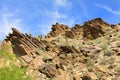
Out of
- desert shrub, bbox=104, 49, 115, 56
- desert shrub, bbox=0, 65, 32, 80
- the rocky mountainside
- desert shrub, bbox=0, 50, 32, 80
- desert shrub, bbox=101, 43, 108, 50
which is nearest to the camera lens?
desert shrub, bbox=0, 65, 32, 80

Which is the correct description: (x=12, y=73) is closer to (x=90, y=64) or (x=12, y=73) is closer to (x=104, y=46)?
(x=90, y=64)

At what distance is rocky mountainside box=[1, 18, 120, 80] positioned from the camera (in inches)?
1149

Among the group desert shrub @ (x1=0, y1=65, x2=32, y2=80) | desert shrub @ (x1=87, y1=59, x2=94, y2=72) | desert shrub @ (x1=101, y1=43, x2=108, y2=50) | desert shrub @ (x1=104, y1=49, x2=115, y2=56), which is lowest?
desert shrub @ (x1=0, y1=65, x2=32, y2=80)

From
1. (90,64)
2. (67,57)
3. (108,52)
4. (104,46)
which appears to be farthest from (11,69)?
(104,46)

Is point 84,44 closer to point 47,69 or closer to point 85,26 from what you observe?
point 85,26

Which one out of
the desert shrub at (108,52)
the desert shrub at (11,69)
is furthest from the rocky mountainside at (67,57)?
the desert shrub at (11,69)

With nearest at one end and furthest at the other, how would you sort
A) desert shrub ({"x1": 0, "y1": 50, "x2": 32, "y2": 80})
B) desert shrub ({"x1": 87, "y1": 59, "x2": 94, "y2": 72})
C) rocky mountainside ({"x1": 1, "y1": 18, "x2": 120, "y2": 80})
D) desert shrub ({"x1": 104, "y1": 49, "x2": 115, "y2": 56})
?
desert shrub ({"x1": 0, "y1": 50, "x2": 32, "y2": 80}), rocky mountainside ({"x1": 1, "y1": 18, "x2": 120, "y2": 80}), desert shrub ({"x1": 87, "y1": 59, "x2": 94, "y2": 72}), desert shrub ({"x1": 104, "y1": 49, "x2": 115, "y2": 56})

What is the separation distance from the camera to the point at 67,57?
31547 mm

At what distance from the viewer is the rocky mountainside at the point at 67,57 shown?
29.2 metres

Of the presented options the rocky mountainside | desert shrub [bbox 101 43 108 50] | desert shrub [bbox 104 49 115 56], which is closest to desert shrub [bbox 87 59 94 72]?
the rocky mountainside

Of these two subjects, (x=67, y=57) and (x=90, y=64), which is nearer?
(x=90, y=64)

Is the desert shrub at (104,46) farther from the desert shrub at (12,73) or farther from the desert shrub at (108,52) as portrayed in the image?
the desert shrub at (12,73)

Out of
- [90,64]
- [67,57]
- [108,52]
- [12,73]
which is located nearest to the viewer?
[12,73]

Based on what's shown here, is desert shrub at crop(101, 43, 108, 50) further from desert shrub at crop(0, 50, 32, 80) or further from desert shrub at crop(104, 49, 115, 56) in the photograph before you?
desert shrub at crop(0, 50, 32, 80)
